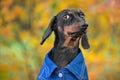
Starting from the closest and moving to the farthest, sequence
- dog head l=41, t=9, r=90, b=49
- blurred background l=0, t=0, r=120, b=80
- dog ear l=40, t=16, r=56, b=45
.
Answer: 1. dog head l=41, t=9, r=90, b=49
2. dog ear l=40, t=16, r=56, b=45
3. blurred background l=0, t=0, r=120, b=80

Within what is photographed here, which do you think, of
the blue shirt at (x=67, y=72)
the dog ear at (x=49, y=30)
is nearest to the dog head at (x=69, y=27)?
the dog ear at (x=49, y=30)

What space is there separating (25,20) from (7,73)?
523mm

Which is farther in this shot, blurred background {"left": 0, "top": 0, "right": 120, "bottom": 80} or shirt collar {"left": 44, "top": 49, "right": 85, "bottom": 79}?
blurred background {"left": 0, "top": 0, "right": 120, "bottom": 80}

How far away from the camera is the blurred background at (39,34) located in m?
3.65

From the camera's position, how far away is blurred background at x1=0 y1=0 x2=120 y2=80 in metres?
3.65

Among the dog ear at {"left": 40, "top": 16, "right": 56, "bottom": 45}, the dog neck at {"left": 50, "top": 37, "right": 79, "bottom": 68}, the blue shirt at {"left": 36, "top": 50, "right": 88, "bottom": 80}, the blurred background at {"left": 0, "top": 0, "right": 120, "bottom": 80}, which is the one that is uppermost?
the dog ear at {"left": 40, "top": 16, "right": 56, "bottom": 45}

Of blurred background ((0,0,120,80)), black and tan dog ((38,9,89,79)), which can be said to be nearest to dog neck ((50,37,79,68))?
black and tan dog ((38,9,89,79))

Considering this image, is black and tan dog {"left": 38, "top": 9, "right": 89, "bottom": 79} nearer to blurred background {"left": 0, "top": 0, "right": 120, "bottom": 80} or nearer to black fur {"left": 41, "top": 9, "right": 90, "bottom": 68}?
black fur {"left": 41, "top": 9, "right": 90, "bottom": 68}

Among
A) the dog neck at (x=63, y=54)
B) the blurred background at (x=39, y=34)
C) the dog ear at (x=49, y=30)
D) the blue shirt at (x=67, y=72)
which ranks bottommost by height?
the blurred background at (x=39, y=34)

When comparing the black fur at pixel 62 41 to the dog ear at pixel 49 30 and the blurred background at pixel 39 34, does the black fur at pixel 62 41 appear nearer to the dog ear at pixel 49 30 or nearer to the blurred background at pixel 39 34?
the dog ear at pixel 49 30

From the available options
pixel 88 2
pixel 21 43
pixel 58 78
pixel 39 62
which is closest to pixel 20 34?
pixel 21 43

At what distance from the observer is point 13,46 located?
3.81 metres

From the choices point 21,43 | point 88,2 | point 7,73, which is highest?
point 88,2

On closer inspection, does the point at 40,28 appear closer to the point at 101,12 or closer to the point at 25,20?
the point at 25,20
